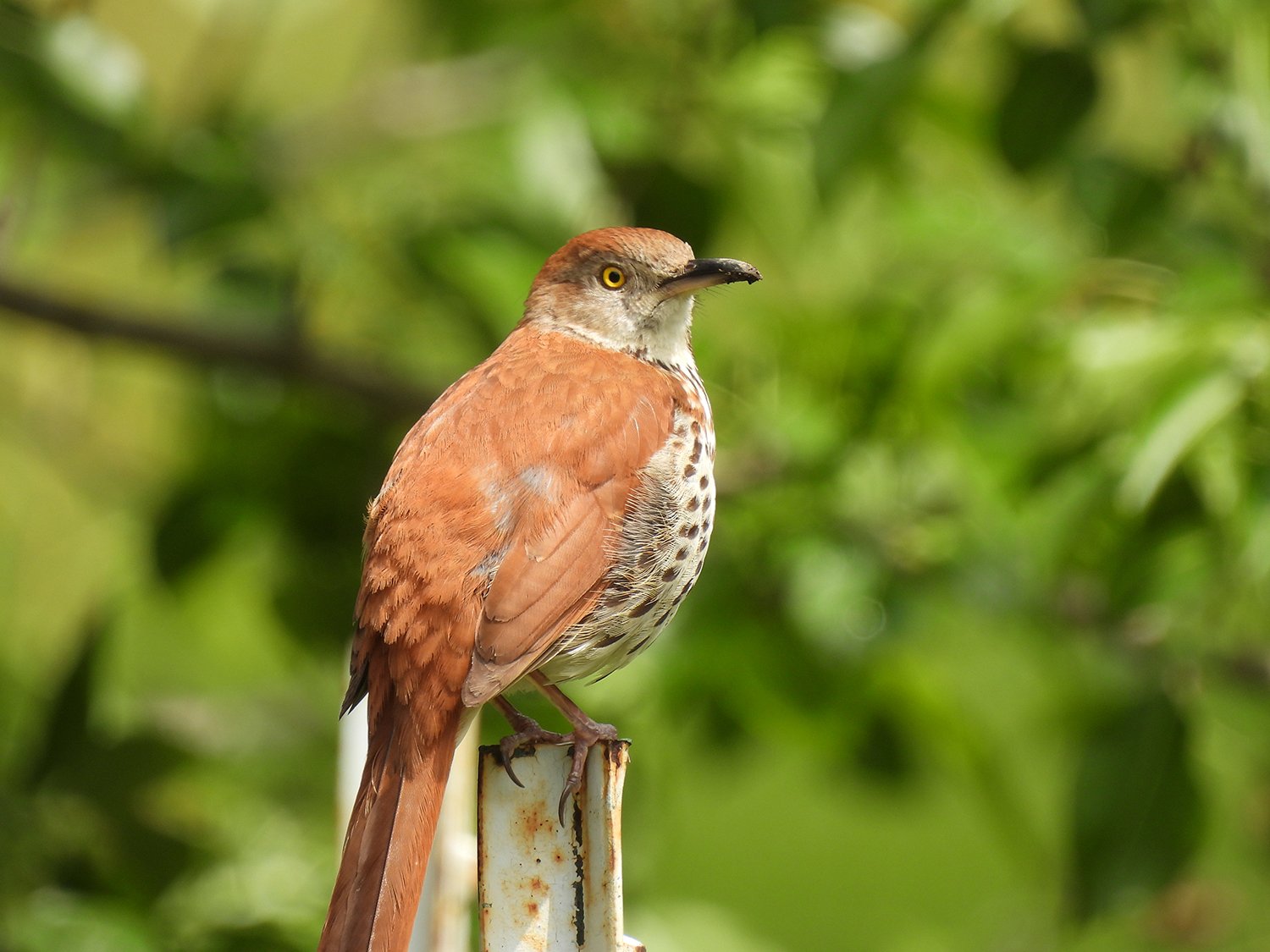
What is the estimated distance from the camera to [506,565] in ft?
6.97

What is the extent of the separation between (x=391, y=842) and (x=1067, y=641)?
2.67 meters

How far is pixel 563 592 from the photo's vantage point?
2.14 metres

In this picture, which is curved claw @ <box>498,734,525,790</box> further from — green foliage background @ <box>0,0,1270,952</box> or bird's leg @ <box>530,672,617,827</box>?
green foliage background @ <box>0,0,1270,952</box>

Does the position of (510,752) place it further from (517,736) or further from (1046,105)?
(1046,105)

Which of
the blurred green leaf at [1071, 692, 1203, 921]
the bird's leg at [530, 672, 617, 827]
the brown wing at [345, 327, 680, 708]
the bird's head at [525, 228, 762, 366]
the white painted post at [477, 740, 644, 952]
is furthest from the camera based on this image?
the blurred green leaf at [1071, 692, 1203, 921]

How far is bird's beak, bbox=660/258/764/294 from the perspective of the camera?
7.59ft

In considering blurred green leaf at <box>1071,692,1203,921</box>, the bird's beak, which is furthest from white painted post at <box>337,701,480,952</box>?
blurred green leaf at <box>1071,692,1203,921</box>

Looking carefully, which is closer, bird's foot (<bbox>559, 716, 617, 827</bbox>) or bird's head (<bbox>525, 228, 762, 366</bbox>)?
bird's foot (<bbox>559, 716, 617, 827</bbox>)

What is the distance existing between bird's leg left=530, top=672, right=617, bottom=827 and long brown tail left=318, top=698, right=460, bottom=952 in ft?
0.56

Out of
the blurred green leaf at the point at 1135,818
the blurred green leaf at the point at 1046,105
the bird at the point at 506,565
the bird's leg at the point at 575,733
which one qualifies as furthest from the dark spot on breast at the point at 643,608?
the blurred green leaf at the point at 1046,105

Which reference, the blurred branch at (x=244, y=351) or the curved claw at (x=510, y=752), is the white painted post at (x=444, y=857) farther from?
the blurred branch at (x=244, y=351)

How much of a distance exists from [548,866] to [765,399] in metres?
2.19

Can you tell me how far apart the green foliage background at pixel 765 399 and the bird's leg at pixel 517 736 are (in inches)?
42.4

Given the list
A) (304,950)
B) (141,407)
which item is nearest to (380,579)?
(304,950)
